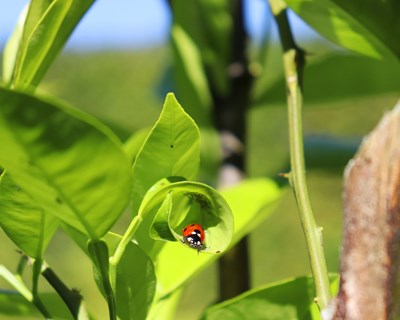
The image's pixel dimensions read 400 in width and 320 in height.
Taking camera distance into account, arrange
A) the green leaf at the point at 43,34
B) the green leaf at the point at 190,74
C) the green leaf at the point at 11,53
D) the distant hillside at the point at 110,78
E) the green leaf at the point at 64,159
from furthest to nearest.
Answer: the distant hillside at the point at 110,78 < the green leaf at the point at 190,74 < the green leaf at the point at 11,53 < the green leaf at the point at 43,34 < the green leaf at the point at 64,159

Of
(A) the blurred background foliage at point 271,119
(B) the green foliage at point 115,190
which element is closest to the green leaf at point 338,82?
(A) the blurred background foliage at point 271,119

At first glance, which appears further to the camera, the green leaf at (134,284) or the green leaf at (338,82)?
the green leaf at (338,82)

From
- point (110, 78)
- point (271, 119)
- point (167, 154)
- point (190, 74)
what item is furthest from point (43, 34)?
point (110, 78)

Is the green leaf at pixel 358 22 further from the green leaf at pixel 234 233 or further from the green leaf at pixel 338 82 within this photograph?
the green leaf at pixel 338 82

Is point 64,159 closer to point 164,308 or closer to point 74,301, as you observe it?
point 74,301

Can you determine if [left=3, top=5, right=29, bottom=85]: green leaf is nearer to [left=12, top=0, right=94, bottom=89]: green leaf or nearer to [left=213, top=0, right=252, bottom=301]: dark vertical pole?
[left=12, top=0, right=94, bottom=89]: green leaf

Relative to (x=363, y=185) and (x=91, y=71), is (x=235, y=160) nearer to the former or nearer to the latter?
(x=363, y=185)

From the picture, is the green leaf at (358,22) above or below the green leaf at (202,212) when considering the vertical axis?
above
